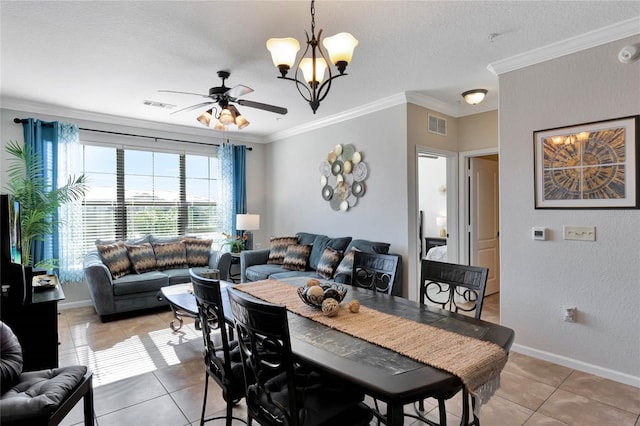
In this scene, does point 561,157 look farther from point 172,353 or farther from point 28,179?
point 28,179

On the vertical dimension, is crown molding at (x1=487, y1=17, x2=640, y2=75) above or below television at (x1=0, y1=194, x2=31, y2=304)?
above

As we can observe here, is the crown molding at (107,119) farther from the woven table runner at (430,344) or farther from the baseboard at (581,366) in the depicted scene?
the baseboard at (581,366)

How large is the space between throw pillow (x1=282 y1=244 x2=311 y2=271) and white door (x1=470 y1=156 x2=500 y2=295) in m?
2.30

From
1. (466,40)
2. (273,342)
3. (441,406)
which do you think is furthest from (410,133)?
(273,342)

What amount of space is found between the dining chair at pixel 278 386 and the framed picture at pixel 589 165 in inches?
97.2

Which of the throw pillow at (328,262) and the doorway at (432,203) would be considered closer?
the throw pillow at (328,262)

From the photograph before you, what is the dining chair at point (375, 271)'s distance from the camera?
8.43 feet

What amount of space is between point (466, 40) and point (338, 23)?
1.07 metres

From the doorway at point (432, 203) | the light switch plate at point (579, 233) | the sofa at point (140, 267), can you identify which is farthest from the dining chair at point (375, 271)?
the doorway at point (432, 203)

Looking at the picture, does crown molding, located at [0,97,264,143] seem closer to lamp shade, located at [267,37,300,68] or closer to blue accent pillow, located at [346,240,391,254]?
blue accent pillow, located at [346,240,391,254]

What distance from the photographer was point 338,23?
248 centimetres

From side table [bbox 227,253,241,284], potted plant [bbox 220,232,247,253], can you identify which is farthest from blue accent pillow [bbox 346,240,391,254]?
potted plant [bbox 220,232,247,253]

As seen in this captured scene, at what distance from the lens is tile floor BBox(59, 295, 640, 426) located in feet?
7.27

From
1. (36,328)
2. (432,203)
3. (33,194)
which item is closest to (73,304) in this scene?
(33,194)
